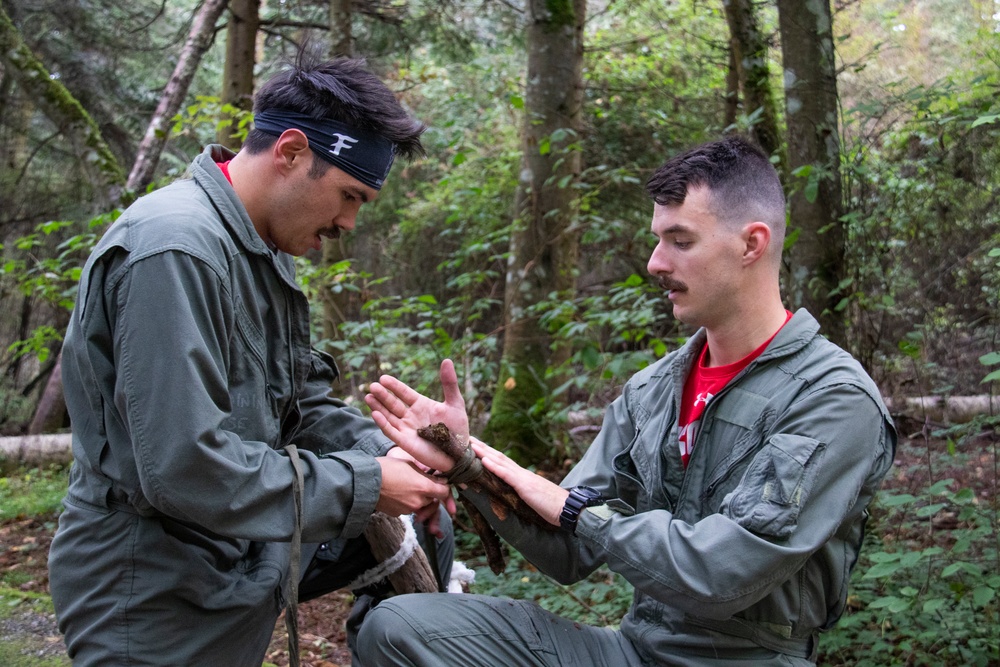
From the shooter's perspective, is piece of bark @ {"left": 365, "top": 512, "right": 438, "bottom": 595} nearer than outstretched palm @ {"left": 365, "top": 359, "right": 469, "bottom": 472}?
Result: No

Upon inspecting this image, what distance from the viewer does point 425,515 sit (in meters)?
2.71

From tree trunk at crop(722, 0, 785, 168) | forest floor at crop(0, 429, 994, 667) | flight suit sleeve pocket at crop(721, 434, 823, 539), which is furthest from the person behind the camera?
tree trunk at crop(722, 0, 785, 168)

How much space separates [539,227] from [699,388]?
3742 millimetres

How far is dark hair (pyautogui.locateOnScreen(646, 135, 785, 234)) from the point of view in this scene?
2.44 metres

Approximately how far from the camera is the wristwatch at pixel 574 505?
2.28 metres

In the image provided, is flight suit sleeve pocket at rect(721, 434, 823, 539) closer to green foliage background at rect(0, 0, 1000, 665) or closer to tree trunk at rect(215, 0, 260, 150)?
green foliage background at rect(0, 0, 1000, 665)

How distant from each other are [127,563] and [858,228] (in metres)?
3.98

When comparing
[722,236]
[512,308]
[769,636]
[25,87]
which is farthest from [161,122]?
[769,636]

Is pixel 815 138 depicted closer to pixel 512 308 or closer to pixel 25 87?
pixel 512 308

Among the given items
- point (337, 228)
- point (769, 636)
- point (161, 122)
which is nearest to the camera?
point (769, 636)

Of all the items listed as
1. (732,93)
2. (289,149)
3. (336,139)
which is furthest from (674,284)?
(732,93)

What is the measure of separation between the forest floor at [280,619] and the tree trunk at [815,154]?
94 cm

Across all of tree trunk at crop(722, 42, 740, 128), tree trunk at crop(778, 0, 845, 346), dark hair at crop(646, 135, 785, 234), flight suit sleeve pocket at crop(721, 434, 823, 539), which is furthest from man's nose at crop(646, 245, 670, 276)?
tree trunk at crop(722, 42, 740, 128)

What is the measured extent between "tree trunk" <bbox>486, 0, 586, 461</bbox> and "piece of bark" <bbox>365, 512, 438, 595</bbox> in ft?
9.81
